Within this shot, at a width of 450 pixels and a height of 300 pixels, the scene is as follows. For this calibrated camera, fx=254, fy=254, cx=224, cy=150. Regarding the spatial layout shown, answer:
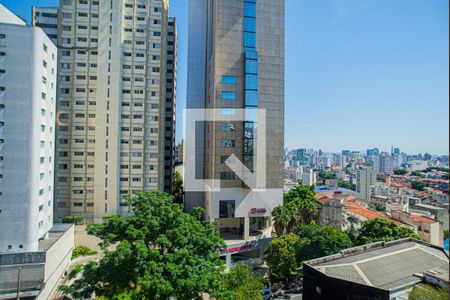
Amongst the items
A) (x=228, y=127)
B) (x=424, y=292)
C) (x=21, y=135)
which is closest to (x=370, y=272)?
(x=424, y=292)

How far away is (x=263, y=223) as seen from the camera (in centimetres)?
1784

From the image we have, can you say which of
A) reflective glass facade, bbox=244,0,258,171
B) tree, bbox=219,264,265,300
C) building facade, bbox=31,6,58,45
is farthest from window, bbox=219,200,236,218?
building facade, bbox=31,6,58,45

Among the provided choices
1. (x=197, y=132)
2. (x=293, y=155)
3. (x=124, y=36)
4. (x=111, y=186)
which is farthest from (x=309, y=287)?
(x=293, y=155)

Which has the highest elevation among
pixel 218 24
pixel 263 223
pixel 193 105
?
pixel 218 24

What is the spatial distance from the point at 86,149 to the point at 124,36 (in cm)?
952

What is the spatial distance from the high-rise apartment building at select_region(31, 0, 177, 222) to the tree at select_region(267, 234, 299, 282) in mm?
12140

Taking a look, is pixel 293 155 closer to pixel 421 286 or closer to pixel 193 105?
pixel 193 105

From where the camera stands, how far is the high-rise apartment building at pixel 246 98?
53.1 feet

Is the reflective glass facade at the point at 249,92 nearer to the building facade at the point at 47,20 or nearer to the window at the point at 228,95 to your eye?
the window at the point at 228,95

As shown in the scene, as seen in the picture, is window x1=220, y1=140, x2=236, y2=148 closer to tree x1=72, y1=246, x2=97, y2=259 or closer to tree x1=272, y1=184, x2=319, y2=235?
tree x1=272, y1=184, x2=319, y2=235

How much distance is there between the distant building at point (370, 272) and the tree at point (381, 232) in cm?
176

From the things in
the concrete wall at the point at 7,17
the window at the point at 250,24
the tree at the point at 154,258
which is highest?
the window at the point at 250,24

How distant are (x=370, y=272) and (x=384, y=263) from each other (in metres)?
1.08

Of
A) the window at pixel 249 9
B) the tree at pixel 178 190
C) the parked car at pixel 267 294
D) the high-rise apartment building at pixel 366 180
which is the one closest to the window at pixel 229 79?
the window at pixel 249 9
